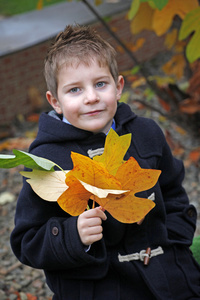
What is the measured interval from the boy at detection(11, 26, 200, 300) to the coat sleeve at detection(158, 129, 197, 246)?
55mm

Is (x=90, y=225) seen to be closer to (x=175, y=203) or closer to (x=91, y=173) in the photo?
(x=91, y=173)

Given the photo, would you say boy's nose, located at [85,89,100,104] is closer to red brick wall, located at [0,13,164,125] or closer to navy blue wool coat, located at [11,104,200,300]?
navy blue wool coat, located at [11,104,200,300]

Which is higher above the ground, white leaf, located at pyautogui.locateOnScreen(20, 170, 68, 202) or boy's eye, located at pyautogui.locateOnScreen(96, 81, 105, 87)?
boy's eye, located at pyautogui.locateOnScreen(96, 81, 105, 87)

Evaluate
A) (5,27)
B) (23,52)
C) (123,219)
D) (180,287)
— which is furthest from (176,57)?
(5,27)

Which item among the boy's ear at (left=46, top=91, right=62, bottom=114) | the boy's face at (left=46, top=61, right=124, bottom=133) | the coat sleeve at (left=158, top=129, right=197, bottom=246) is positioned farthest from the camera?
the coat sleeve at (left=158, top=129, right=197, bottom=246)

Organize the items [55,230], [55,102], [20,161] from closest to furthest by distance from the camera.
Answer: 1. [20,161]
2. [55,230]
3. [55,102]

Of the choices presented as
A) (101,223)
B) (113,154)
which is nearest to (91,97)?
(113,154)

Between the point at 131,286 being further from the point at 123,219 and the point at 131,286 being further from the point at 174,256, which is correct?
the point at 123,219

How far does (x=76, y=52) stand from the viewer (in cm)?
163

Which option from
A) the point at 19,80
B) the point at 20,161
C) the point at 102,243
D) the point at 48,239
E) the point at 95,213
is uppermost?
the point at 20,161

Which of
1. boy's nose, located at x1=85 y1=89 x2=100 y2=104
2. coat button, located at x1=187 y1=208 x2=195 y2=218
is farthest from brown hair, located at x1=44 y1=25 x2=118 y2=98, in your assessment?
coat button, located at x1=187 y1=208 x2=195 y2=218

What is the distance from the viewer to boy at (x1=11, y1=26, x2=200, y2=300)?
5.18ft

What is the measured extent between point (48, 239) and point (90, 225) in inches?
8.3

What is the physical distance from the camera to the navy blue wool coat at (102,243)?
1551 mm
